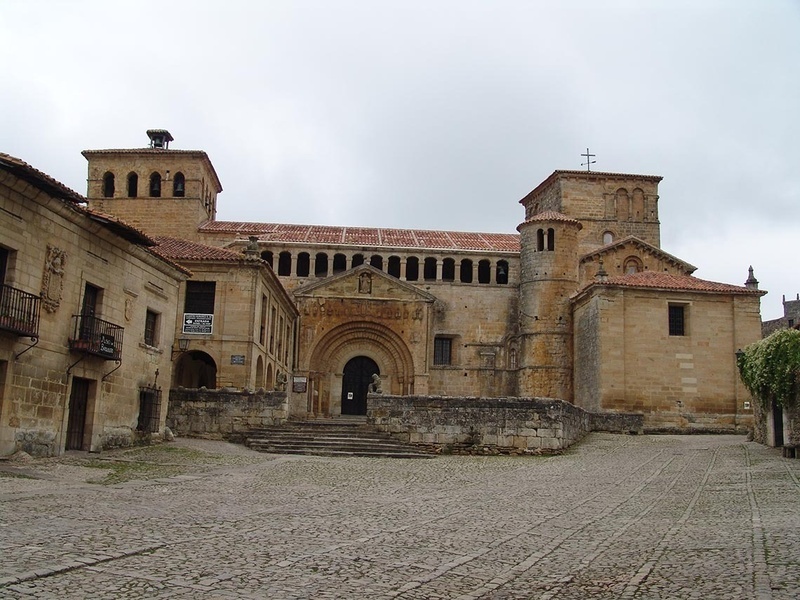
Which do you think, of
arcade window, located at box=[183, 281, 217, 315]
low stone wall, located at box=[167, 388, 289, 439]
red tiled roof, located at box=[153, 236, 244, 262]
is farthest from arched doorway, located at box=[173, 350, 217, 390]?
low stone wall, located at box=[167, 388, 289, 439]

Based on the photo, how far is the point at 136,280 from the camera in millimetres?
19469

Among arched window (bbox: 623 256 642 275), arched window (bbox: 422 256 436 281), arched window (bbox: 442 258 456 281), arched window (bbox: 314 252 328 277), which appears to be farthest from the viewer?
arched window (bbox: 623 256 642 275)

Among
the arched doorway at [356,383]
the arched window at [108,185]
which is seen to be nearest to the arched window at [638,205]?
the arched doorway at [356,383]

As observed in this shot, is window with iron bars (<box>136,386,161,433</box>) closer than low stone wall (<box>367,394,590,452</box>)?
Yes

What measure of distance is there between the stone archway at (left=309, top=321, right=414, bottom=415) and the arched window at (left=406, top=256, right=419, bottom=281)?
414 cm

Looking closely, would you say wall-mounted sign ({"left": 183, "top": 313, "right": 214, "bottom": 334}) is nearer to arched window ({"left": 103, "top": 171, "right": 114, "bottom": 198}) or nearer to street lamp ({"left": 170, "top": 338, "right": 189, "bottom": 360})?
street lamp ({"left": 170, "top": 338, "right": 189, "bottom": 360})

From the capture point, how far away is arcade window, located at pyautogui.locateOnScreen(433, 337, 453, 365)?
4009cm

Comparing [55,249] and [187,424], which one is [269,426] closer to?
[187,424]

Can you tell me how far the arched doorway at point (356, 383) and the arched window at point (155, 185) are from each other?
12735 millimetres

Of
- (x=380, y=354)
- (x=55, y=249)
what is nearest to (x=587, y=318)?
(x=380, y=354)

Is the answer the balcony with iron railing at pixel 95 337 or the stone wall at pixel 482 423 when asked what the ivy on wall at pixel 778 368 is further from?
the balcony with iron railing at pixel 95 337

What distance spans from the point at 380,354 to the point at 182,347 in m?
12.6

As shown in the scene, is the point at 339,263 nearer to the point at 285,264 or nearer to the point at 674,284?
the point at 285,264

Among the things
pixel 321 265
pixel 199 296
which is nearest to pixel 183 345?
pixel 199 296
